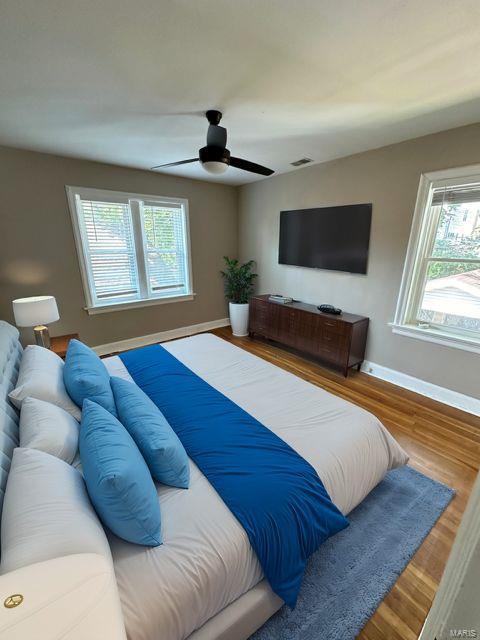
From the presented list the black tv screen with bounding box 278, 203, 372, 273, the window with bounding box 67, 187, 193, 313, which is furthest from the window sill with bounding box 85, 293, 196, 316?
the black tv screen with bounding box 278, 203, 372, 273

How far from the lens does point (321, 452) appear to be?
1357 mm

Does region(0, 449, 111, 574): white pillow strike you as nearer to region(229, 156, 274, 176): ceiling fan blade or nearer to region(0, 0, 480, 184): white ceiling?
region(0, 0, 480, 184): white ceiling

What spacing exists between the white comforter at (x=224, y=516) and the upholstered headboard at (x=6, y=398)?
55 centimetres

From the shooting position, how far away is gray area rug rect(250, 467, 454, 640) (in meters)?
1.13

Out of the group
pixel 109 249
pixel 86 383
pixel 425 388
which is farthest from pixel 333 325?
pixel 109 249

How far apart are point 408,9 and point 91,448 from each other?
229cm

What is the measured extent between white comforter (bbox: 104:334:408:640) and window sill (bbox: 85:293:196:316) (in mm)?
2410

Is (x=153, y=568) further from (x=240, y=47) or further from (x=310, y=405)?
(x=240, y=47)

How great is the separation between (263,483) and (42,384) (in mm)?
1244

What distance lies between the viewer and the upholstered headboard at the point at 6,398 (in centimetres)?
103

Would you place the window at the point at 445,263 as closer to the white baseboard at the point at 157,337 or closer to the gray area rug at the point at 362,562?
the gray area rug at the point at 362,562

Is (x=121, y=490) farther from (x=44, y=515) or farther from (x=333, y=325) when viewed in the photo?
(x=333, y=325)

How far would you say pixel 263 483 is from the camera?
45.3 inches

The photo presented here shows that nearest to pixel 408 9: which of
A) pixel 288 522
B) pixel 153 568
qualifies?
pixel 288 522
